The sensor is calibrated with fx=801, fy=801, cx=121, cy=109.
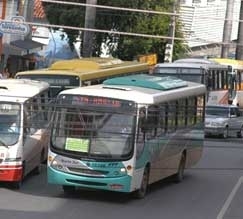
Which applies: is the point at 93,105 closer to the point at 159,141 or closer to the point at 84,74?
the point at 159,141

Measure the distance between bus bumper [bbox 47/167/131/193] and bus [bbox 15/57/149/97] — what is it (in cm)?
593

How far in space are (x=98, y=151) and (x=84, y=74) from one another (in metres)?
7.40

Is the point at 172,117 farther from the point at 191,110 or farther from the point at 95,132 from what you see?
the point at 95,132

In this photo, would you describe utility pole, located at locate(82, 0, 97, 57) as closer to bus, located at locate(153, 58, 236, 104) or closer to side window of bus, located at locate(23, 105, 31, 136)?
bus, located at locate(153, 58, 236, 104)

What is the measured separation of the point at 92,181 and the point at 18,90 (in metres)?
3.51

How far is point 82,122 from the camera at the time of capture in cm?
1647

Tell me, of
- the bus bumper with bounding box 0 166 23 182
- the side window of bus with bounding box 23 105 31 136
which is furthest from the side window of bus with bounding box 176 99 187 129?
the bus bumper with bounding box 0 166 23 182

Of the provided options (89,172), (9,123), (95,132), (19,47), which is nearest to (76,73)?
(9,123)

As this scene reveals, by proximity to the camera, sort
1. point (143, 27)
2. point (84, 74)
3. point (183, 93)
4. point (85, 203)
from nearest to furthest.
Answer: point (85, 203)
point (183, 93)
point (84, 74)
point (143, 27)

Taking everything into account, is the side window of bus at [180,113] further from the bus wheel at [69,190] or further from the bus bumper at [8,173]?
the bus bumper at [8,173]

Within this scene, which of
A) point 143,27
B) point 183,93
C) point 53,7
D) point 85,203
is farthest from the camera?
point 143,27


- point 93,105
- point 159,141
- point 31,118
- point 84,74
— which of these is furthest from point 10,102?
point 84,74

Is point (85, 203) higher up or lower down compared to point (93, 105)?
lower down

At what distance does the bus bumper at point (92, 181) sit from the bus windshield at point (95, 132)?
447mm
